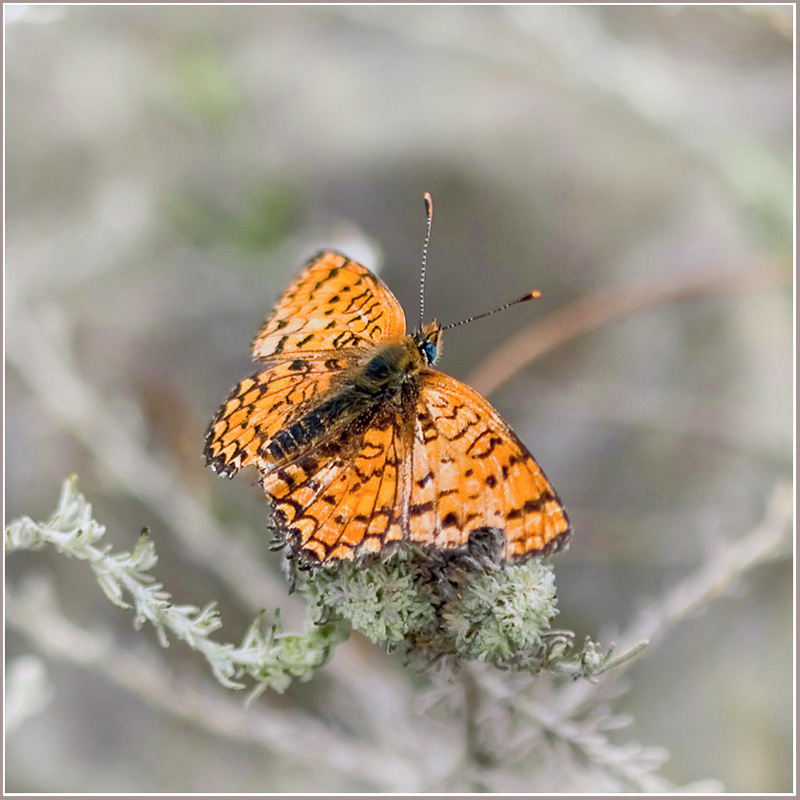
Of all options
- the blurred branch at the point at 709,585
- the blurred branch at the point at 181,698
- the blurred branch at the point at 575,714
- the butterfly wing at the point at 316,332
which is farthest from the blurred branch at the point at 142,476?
the blurred branch at the point at 709,585

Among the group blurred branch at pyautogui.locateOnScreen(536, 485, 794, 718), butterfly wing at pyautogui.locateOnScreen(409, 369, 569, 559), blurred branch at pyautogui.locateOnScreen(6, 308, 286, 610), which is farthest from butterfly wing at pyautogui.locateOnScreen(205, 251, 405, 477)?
blurred branch at pyautogui.locateOnScreen(536, 485, 794, 718)

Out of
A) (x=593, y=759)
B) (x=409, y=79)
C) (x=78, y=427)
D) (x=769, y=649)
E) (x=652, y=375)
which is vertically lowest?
(x=593, y=759)

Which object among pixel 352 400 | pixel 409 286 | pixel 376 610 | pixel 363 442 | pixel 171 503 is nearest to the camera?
pixel 376 610

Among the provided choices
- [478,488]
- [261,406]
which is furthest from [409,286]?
[478,488]

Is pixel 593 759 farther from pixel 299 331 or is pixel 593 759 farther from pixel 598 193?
pixel 598 193

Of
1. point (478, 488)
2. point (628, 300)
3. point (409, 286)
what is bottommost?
point (478, 488)

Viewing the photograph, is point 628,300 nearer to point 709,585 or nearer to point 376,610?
point 709,585

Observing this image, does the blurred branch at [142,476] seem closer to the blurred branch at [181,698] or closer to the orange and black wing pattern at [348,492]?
the blurred branch at [181,698]

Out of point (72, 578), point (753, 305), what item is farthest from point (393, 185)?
point (72, 578)
